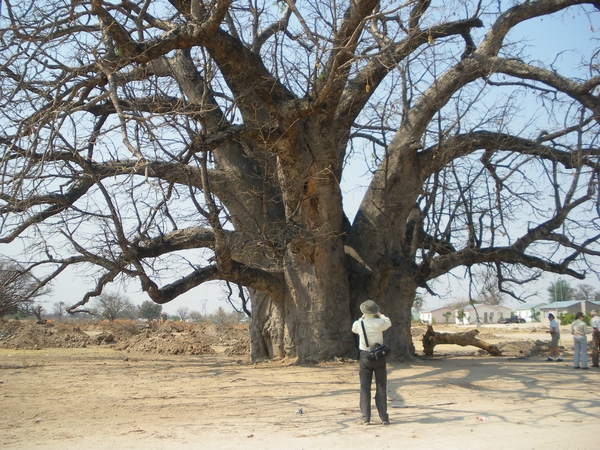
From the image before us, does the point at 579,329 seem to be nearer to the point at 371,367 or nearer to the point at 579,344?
the point at 579,344

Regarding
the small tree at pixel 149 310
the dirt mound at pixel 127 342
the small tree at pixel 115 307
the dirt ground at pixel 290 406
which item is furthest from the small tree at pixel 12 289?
the small tree at pixel 149 310

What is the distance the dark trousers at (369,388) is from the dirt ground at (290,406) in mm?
145

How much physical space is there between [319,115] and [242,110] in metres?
1.28

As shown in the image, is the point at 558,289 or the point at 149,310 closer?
the point at 558,289

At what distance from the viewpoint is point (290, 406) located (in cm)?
637

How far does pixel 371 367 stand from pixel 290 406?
1180 millimetres

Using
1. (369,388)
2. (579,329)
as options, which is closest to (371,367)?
(369,388)

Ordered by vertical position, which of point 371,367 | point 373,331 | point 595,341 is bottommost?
point 371,367

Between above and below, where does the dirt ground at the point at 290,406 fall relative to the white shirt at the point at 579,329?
below

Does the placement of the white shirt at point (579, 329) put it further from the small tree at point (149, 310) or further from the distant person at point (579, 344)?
the small tree at point (149, 310)

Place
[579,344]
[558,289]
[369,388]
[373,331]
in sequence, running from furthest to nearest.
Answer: [558,289]
[579,344]
[373,331]
[369,388]

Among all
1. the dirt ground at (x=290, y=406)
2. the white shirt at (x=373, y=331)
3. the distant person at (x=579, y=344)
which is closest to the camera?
the dirt ground at (x=290, y=406)

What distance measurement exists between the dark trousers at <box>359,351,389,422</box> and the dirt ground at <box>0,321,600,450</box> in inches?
5.7

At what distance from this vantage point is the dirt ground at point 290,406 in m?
4.91
